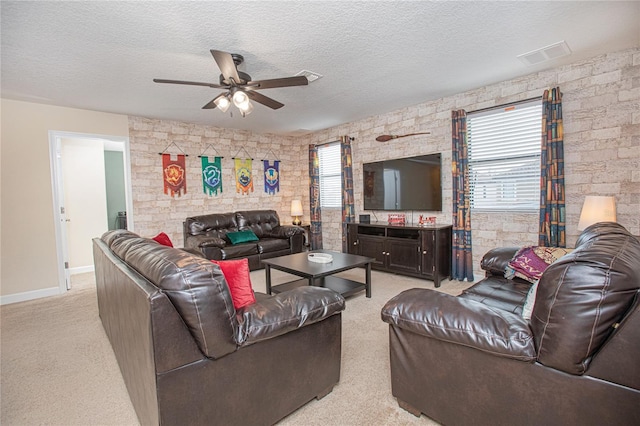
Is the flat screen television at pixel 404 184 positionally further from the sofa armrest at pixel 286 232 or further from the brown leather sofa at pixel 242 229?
the brown leather sofa at pixel 242 229

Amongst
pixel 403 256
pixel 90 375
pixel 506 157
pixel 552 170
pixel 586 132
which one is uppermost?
pixel 586 132

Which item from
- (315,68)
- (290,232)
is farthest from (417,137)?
(290,232)

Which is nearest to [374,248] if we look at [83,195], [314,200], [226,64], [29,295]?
[314,200]

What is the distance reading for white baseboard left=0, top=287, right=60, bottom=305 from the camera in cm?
383

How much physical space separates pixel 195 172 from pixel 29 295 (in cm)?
283

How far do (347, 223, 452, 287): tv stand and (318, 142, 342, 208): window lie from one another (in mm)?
1300

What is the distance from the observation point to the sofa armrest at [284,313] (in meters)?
1.39

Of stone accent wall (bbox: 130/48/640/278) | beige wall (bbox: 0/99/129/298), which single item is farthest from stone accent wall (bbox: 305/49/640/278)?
beige wall (bbox: 0/99/129/298)

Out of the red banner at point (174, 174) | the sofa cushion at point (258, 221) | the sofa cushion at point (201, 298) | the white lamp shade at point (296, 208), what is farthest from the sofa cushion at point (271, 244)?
the sofa cushion at point (201, 298)

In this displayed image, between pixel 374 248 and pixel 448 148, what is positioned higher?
pixel 448 148

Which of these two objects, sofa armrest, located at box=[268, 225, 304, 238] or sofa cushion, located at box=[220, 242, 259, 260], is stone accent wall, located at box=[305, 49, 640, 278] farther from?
sofa cushion, located at box=[220, 242, 259, 260]

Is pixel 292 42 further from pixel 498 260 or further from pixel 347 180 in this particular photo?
pixel 347 180

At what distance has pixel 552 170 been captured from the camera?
131 inches

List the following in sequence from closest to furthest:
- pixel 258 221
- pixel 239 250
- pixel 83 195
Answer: pixel 239 250, pixel 83 195, pixel 258 221
